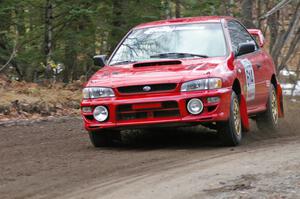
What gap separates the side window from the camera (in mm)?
9930

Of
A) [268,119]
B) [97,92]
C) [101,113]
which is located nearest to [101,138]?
A: [101,113]

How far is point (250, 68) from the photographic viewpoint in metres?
10.0

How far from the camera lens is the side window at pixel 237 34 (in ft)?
32.6

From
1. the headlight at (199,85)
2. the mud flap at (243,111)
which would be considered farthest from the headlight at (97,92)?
the mud flap at (243,111)

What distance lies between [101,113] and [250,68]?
2.64m

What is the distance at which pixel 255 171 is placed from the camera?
655 centimetres

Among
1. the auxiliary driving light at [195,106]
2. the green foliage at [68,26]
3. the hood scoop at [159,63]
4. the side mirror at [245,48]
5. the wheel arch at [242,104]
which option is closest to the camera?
the auxiliary driving light at [195,106]

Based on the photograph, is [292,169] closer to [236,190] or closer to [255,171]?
[255,171]

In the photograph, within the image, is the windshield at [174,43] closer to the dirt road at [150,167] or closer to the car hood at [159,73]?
the car hood at [159,73]

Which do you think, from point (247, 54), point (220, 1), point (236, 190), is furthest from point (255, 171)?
point (220, 1)

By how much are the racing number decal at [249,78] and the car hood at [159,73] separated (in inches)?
35.8

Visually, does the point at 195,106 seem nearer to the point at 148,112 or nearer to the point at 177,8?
the point at 148,112

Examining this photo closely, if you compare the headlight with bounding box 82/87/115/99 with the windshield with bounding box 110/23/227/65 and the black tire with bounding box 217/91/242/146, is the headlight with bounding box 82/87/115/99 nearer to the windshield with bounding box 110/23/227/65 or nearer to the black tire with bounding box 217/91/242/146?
the windshield with bounding box 110/23/227/65

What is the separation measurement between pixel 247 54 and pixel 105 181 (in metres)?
4.48
